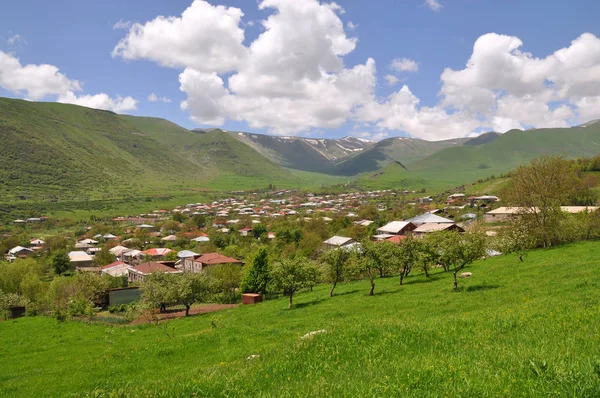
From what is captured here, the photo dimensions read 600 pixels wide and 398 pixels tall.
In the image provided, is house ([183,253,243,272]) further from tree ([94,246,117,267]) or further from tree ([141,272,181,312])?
tree ([94,246,117,267])

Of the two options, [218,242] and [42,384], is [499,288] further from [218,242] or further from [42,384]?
[218,242]

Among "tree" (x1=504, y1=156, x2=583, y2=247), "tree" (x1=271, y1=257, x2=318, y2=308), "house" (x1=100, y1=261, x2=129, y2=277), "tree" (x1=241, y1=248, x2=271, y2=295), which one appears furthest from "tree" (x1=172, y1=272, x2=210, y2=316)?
"tree" (x1=504, y1=156, x2=583, y2=247)

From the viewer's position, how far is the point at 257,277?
181 ft

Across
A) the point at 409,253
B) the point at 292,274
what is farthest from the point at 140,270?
the point at 409,253

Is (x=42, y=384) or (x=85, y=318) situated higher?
(x=42, y=384)

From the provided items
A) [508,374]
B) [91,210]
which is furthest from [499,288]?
[91,210]

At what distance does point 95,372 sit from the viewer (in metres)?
17.6

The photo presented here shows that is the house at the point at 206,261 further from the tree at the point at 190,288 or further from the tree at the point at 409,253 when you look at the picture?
the tree at the point at 409,253

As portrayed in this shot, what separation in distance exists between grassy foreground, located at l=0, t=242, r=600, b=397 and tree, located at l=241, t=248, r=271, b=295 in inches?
1156

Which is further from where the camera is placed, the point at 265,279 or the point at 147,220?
the point at 147,220

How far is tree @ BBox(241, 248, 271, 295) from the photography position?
2157 inches

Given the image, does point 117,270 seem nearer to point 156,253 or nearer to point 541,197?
point 156,253

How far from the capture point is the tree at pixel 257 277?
180 feet

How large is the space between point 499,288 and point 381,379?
2060 centimetres
